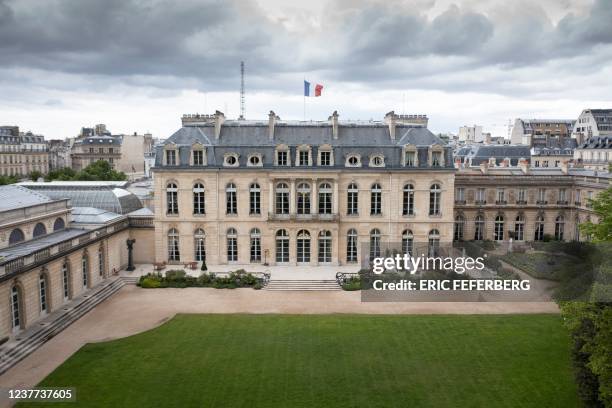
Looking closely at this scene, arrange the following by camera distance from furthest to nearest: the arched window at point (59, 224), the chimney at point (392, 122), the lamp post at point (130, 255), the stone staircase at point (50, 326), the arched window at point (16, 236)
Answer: the chimney at point (392, 122)
the lamp post at point (130, 255)
the arched window at point (59, 224)
the arched window at point (16, 236)
the stone staircase at point (50, 326)

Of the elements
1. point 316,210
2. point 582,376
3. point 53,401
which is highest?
point 316,210

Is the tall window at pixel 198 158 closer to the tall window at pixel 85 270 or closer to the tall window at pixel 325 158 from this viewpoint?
the tall window at pixel 325 158

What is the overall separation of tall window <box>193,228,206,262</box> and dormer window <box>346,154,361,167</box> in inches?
560

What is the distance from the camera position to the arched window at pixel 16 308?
2954cm

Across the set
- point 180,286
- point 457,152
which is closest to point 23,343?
point 180,286

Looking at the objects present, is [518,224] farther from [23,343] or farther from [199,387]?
[23,343]

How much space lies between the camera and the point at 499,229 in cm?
5812

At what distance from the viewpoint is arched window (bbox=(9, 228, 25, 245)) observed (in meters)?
36.3

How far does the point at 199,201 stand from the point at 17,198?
14417mm

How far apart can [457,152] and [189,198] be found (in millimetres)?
63431

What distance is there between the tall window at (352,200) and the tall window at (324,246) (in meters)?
2.79

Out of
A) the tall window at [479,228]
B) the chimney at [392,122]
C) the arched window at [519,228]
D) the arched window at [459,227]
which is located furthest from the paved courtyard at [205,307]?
the arched window at [519,228]

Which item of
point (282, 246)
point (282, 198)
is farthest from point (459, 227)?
point (282, 198)

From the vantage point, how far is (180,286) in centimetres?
4203
